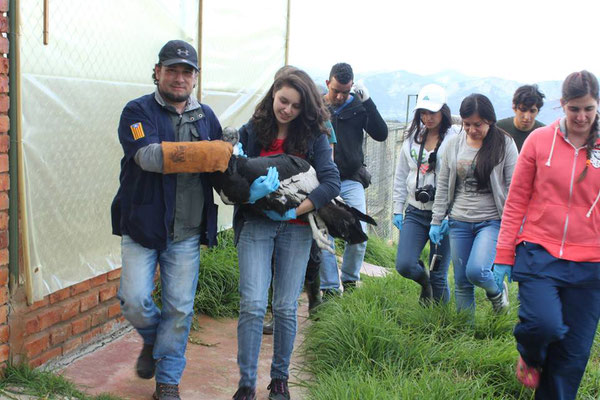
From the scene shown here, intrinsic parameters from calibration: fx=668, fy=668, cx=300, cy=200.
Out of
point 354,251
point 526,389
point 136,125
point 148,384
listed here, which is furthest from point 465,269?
point 136,125

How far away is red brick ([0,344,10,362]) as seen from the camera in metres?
3.48

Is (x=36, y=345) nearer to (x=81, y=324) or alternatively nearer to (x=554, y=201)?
(x=81, y=324)

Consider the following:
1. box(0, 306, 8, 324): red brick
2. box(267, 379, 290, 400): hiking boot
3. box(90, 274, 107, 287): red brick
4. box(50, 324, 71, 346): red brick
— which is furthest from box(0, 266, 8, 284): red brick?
box(267, 379, 290, 400): hiking boot

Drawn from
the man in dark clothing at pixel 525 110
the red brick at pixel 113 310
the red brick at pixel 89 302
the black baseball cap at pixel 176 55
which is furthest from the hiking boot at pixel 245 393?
the man in dark clothing at pixel 525 110

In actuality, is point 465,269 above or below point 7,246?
below

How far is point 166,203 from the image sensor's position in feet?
11.0

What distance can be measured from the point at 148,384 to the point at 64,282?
771 millimetres

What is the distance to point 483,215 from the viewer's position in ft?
15.3

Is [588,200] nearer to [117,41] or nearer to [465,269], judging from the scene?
[465,269]

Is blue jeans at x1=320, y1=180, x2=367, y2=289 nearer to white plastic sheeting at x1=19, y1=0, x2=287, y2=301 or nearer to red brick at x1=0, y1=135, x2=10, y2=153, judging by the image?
white plastic sheeting at x1=19, y1=0, x2=287, y2=301

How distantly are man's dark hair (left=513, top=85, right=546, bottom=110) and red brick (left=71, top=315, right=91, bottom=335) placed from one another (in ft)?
12.3

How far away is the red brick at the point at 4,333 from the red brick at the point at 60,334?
0.39 m

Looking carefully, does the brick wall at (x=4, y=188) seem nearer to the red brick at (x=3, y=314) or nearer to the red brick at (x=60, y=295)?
the red brick at (x=3, y=314)

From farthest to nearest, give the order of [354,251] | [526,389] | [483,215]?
[354,251], [483,215], [526,389]
